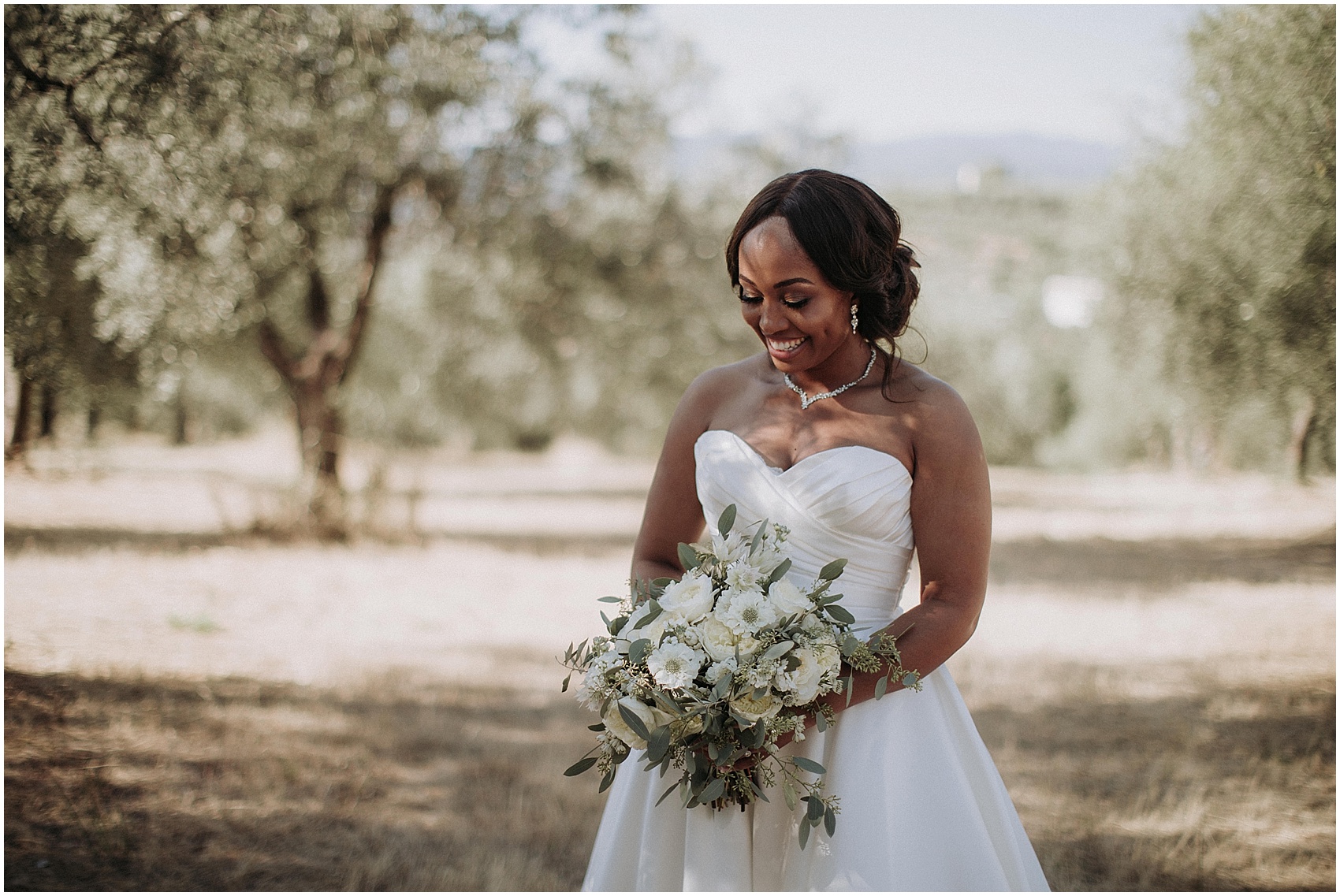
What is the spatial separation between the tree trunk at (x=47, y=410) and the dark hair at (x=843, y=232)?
4.87 meters

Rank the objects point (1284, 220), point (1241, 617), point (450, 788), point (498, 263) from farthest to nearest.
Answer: point (498, 263) → point (1241, 617) → point (1284, 220) → point (450, 788)

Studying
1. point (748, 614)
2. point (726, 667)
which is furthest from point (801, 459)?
point (726, 667)

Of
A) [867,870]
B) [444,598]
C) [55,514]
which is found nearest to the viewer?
[867,870]

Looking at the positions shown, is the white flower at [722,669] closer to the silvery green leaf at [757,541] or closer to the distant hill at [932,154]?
the silvery green leaf at [757,541]

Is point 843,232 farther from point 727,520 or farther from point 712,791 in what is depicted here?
point 712,791

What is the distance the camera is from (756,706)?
6.85ft

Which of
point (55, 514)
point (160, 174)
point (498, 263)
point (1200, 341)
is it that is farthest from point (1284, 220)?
point (55, 514)

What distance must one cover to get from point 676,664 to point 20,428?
6362 mm

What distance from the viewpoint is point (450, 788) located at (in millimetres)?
5195

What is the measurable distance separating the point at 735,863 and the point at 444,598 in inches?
322

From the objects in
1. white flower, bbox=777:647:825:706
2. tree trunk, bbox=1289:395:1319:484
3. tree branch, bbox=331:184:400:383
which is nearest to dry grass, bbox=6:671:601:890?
white flower, bbox=777:647:825:706

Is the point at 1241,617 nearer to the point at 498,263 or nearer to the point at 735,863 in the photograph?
the point at 735,863

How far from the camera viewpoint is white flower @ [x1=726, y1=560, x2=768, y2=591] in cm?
215

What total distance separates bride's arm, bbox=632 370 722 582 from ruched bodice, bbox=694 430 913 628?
0.36 feet
